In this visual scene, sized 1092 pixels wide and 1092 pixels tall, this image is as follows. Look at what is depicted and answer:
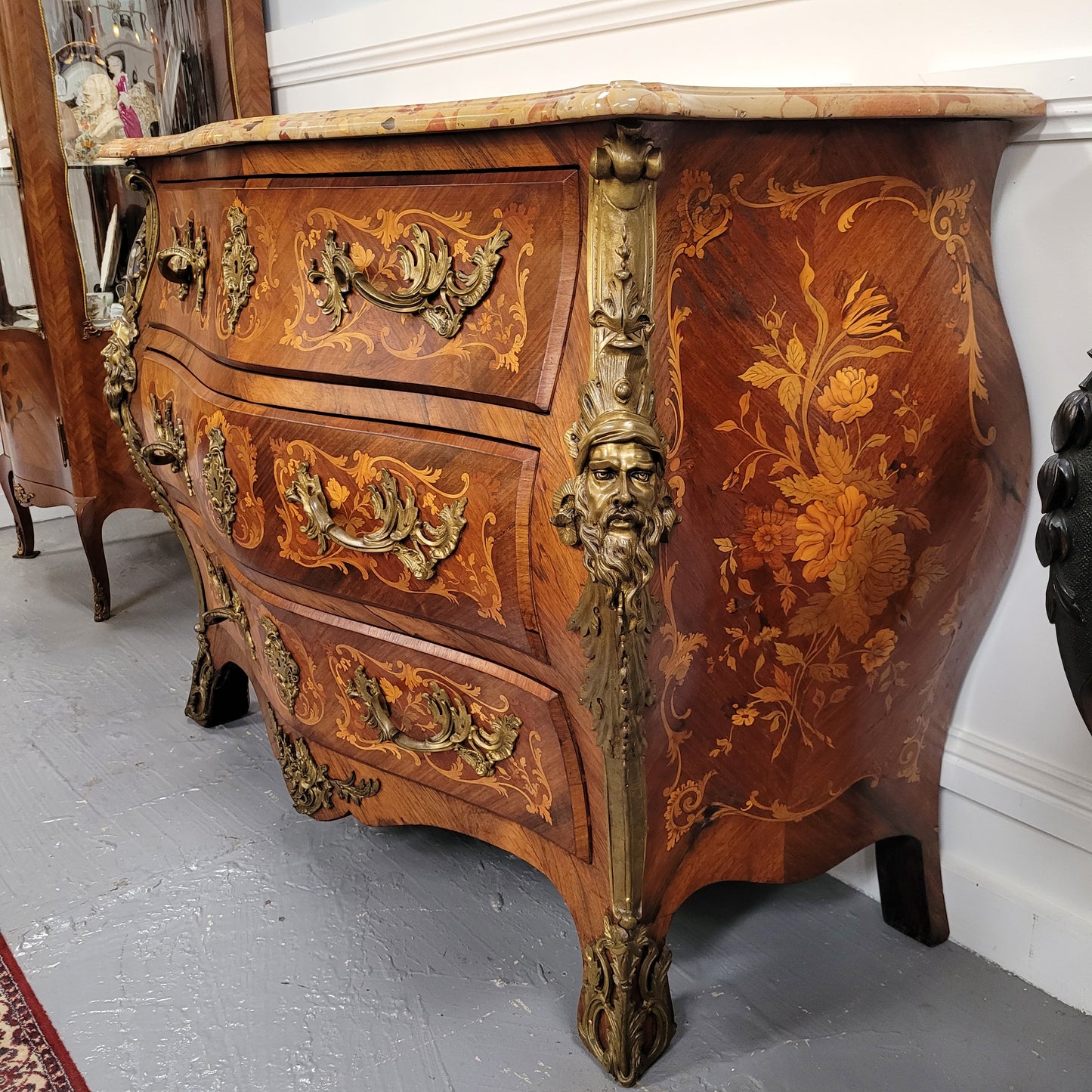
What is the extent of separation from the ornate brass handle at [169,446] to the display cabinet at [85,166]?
920 millimetres

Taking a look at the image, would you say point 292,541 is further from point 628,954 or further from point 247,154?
point 628,954

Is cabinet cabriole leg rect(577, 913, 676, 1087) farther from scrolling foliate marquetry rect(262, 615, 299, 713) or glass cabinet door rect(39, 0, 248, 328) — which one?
glass cabinet door rect(39, 0, 248, 328)

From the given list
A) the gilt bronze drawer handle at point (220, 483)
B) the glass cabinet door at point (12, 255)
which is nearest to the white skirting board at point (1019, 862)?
the gilt bronze drawer handle at point (220, 483)

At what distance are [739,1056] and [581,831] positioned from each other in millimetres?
339

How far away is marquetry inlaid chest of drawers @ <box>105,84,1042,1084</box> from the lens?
88 centimetres

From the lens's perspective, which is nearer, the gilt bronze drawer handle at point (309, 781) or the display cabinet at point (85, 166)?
the gilt bronze drawer handle at point (309, 781)

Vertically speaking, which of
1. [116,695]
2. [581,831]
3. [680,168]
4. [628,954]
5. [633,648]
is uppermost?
[680,168]

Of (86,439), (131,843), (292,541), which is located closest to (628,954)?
(292,541)

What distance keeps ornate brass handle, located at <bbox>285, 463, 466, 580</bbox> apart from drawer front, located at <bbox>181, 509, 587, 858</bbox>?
4.9 inches

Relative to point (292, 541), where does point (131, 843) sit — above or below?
below

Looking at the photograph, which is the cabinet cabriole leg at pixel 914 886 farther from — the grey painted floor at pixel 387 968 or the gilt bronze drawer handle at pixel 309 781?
the gilt bronze drawer handle at pixel 309 781

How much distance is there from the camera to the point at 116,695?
6.99ft

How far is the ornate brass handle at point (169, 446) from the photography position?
4.86 ft

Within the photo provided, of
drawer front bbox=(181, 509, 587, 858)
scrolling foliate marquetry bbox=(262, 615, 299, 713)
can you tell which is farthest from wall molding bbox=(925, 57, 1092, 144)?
→ scrolling foliate marquetry bbox=(262, 615, 299, 713)
